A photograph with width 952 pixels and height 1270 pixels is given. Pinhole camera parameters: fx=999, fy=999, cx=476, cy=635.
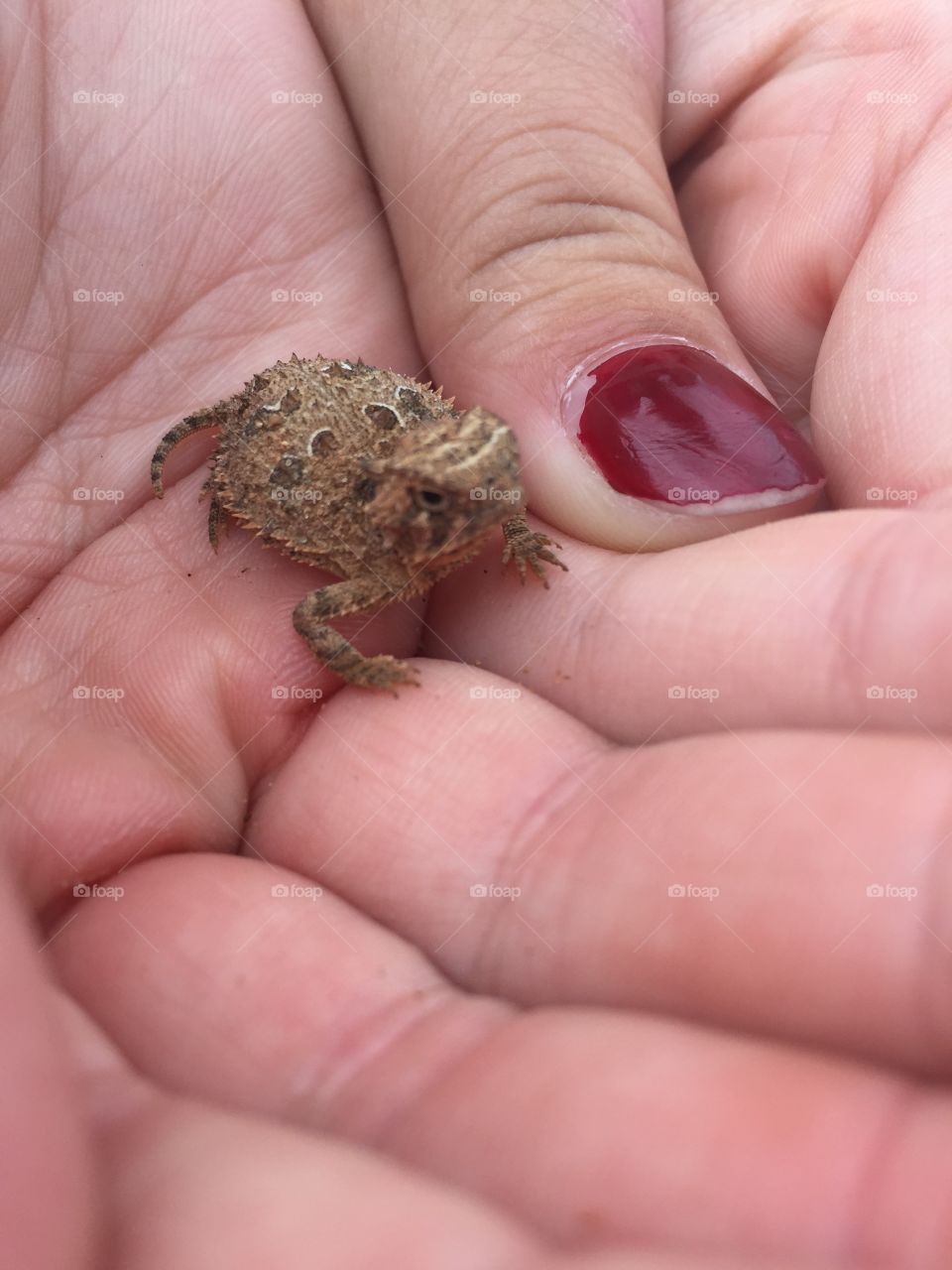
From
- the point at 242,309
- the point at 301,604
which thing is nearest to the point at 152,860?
the point at 301,604

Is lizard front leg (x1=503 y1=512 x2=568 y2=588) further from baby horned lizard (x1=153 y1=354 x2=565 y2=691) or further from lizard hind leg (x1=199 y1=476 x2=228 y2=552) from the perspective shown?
lizard hind leg (x1=199 y1=476 x2=228 y2=552)

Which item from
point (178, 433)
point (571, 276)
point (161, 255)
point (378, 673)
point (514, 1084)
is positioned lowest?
point (514, 1084)

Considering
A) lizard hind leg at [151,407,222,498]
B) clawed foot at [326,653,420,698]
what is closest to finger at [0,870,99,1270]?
clawed foot at [326,653,420,698]

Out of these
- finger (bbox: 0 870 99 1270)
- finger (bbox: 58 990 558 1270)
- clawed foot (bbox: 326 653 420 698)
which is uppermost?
finger (bbox: 0 870 99 1270)

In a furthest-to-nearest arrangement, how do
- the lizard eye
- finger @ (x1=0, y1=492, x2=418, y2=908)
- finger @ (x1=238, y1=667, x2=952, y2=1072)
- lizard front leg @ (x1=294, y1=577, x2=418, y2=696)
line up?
the lizard eye, lizard front leg @ (x1=294, y1=577, x2=418, y2=696), finger @ (x1=0, y1=492, x2=418, y2=908), finger @ (x1=238, y1=667, x2=952, y2=1072)

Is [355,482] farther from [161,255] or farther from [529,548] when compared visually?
[161,255]

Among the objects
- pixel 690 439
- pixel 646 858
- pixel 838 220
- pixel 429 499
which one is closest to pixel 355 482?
pixel 429 499

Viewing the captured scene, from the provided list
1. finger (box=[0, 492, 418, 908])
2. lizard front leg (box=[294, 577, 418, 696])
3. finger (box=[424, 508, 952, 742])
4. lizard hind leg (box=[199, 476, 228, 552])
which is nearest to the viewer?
finger (box=[424, 508, 952, 742])
